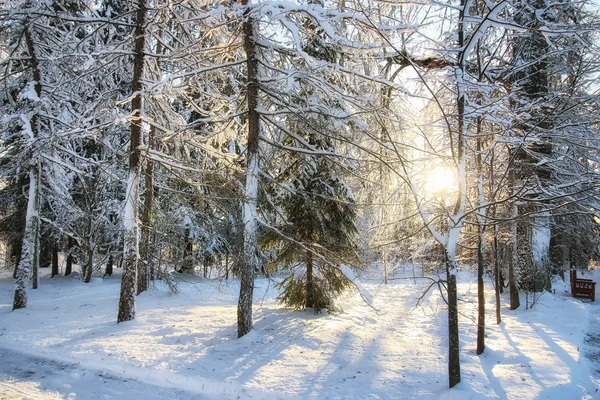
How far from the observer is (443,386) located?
5.52 meters

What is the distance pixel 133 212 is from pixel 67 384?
14.4ft

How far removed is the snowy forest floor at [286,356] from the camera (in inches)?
214

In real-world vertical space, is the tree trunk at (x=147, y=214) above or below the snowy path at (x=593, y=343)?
above

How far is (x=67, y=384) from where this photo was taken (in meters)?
5.54

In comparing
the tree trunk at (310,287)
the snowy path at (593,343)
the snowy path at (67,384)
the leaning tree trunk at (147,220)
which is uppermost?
the leaning tree trunk at (147,220)

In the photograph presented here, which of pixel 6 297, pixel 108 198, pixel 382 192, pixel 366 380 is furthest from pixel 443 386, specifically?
pixel 108 198

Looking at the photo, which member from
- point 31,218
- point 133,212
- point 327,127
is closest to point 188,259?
point 31,218

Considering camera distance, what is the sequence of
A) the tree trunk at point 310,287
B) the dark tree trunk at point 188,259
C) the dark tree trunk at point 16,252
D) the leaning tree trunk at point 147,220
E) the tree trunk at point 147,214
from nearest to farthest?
the tree trunk at point 147,214 < the leaning tree trunk at point 147,220 < the tree trunk at point 310,287 < the dark tree trunk at point 16,252 < the dark tree trunk at point 188,259

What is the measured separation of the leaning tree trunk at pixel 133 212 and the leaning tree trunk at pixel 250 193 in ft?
10.4

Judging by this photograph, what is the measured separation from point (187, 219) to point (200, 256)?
2.50 meters

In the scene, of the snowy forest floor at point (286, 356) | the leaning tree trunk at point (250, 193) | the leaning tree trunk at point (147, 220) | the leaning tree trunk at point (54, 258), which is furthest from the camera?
the leaning tree trunk at point (54, 258)

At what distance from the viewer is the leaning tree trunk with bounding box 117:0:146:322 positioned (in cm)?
890

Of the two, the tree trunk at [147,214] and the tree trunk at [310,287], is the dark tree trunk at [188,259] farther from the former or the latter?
the tree trunk at [310,287]

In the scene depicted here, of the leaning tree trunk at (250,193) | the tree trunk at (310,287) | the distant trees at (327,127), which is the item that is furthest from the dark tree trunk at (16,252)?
the leaning tree trunk at (250,193)
